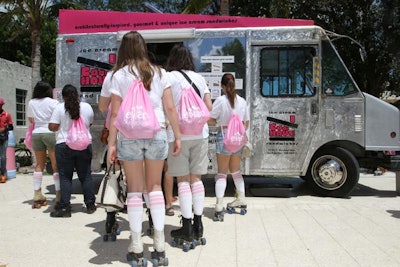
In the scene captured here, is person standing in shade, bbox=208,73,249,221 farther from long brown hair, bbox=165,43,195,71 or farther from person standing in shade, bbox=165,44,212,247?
long brown hair, bbox=165,43,195,71

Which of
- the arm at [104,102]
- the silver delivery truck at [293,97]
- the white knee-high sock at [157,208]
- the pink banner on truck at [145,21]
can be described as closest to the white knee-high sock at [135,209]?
the white knee-high sock at [157,208]

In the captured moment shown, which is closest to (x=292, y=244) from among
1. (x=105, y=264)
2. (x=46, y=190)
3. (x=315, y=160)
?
(x=105, y=264)

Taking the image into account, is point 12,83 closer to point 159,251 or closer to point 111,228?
point 111,228

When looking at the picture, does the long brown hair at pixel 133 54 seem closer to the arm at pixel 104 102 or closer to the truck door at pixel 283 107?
the arm at pixel 104 102

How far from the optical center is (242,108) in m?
5.97

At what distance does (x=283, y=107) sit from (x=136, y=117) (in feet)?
13.8

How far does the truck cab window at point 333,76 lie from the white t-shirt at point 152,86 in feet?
13.8

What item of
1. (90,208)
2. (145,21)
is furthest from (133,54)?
(145,21)

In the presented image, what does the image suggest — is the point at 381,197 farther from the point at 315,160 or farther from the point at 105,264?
the point at 105,264

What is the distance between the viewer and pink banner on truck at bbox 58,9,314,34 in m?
7.57

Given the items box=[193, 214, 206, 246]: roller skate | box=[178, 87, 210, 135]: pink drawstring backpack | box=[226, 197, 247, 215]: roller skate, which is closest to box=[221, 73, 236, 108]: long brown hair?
box=[178, 87, 210, 135]: pink drawstring backpack

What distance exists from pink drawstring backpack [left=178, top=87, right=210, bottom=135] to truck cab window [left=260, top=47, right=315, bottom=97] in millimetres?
3150

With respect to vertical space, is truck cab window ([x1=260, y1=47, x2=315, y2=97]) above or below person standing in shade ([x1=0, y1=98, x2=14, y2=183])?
above

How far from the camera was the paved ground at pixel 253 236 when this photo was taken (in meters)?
4.24
